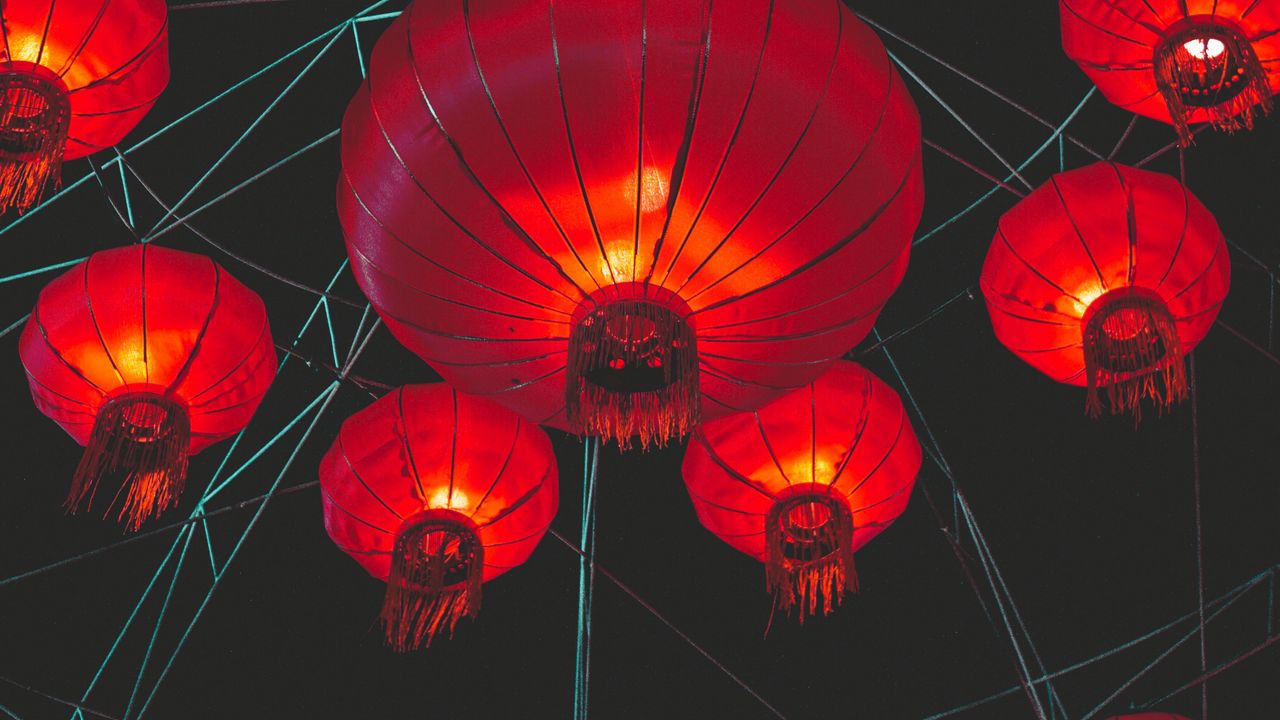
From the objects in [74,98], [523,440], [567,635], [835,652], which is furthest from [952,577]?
[74,98]

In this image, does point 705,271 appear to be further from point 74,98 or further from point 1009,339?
point 74,98

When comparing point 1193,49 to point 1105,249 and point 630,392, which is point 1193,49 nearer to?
point 1105,249

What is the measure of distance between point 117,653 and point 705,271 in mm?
4034

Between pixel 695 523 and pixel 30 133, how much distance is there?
139 inches

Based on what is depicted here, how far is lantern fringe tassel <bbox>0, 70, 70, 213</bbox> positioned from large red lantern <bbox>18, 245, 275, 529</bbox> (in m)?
0.28

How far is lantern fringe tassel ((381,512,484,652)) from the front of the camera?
362 cm

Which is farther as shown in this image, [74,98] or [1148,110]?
[1148,110]

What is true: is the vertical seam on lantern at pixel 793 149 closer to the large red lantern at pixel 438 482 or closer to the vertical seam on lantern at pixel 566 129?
the vertical seam on lantern at pixel 566 129

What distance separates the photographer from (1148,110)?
3.96 m

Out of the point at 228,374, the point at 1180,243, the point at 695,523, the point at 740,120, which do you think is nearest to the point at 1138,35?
the point at 1180,243

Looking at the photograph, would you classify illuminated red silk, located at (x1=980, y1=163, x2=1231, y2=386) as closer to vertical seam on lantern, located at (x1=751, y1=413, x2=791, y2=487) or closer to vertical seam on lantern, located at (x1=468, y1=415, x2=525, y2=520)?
vertical seam on lantern, located at (x1=751, y1=413, x2=791, y2=487)

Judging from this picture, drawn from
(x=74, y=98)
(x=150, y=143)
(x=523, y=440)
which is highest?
(x=150, y=143)

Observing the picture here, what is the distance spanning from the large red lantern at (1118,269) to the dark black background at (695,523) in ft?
6.03

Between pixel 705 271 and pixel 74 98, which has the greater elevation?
pixel 74 98
